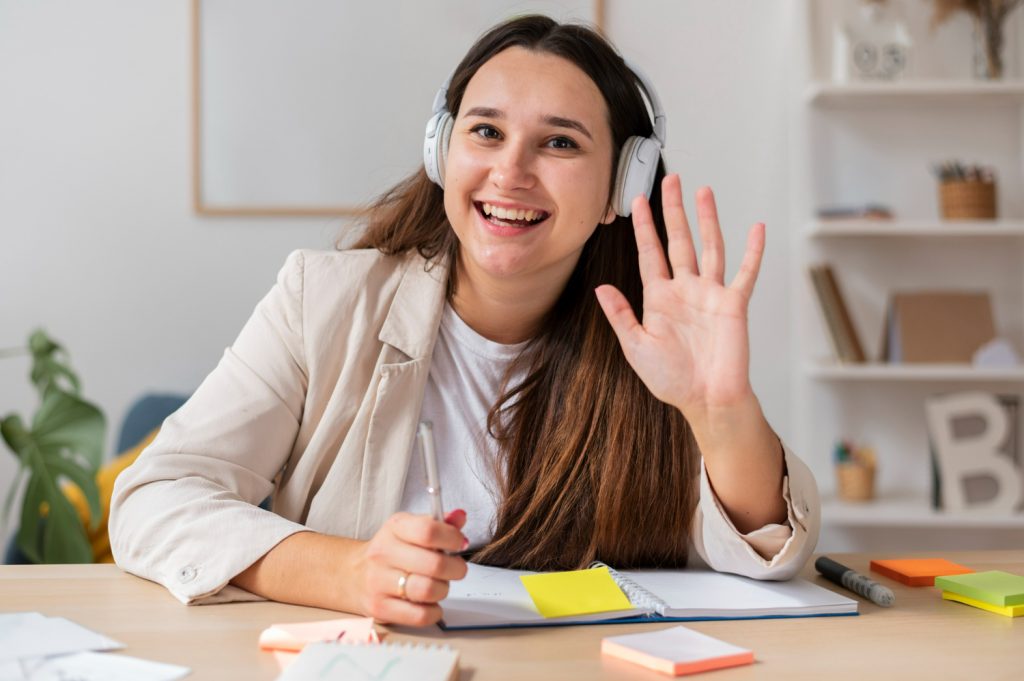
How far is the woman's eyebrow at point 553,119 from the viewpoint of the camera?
1362 millimetres

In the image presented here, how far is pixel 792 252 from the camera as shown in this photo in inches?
121

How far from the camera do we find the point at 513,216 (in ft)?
4.46

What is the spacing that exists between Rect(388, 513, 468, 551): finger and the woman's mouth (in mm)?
518

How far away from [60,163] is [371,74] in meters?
0.91

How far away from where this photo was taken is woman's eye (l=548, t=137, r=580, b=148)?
4.52ft

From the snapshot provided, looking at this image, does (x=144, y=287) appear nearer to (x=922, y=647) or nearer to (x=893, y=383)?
(x=893, y=383)

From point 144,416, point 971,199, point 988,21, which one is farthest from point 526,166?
point 988,21

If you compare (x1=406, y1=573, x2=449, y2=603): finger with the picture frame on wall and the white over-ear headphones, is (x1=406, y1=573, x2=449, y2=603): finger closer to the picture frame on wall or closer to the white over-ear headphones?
the white over-ear headphones

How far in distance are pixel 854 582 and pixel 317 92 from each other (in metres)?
2.29

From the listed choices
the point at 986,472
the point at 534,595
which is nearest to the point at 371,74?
the point at 986,472

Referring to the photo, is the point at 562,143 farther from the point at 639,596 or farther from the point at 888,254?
the point at 888,254

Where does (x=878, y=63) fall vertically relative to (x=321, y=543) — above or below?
above

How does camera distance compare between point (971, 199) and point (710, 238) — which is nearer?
point (710, 238)

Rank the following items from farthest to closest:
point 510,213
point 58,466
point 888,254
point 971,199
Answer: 1. point 888,254
2. point 971,199
3. point 58,466
4. point 510,213
